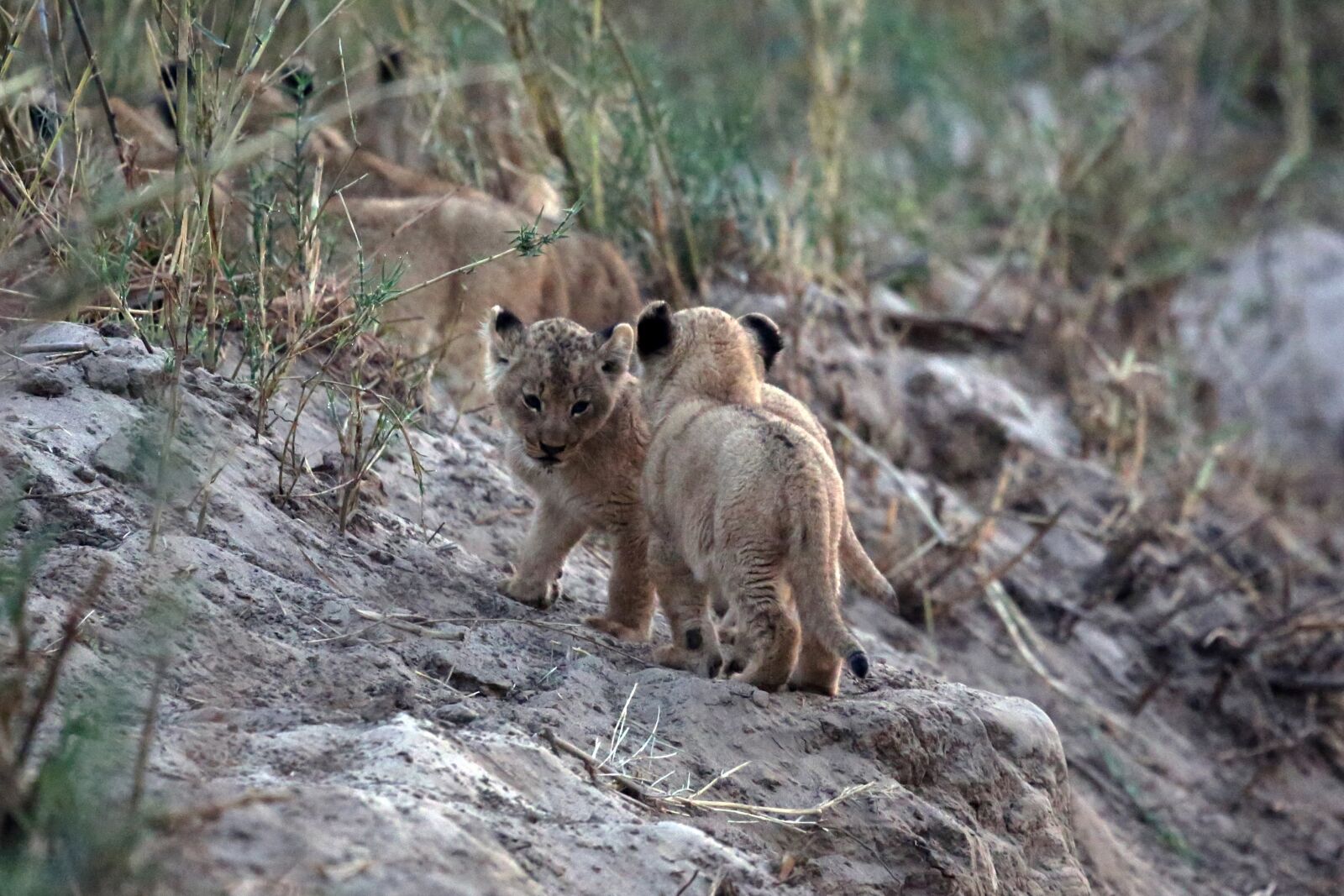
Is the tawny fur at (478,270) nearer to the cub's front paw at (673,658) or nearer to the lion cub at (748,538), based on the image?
the lion cub at (748,538)

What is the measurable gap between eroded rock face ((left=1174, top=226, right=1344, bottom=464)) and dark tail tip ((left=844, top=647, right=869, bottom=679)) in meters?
8.64

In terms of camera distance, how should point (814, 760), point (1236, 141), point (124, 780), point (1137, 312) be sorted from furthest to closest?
point (1236, 141), point (1137, 312), point (814, 760), point (124, 780)

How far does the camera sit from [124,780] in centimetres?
308

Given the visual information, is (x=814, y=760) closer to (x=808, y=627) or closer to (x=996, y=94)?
(x=808, y=627)

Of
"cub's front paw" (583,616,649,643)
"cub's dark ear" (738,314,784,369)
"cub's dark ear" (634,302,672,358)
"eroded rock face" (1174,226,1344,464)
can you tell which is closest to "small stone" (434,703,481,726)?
"cub's front paw" (583,616,649,643)

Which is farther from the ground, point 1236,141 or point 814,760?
point 1236,141

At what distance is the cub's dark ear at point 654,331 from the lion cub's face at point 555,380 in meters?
0.11

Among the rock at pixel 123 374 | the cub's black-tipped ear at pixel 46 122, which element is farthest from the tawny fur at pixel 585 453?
the cub's black-tipped ear at pixel 46 122

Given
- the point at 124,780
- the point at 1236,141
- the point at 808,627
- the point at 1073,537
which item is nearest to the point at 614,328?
the point at 808,627

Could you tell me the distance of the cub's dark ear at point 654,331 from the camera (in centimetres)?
532

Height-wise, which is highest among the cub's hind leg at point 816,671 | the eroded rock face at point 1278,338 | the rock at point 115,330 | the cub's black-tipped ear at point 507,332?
the cub's black-tipped ear at point 507,332

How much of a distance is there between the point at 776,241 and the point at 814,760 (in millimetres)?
4743

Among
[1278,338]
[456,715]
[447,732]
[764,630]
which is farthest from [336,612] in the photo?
[1278,338]

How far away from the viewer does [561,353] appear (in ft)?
→ 17.7
